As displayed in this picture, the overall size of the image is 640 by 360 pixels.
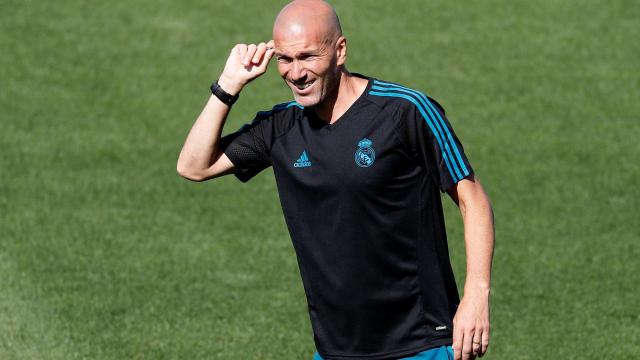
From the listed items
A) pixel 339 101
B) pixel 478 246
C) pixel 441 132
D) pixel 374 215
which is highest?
pixel 339 101

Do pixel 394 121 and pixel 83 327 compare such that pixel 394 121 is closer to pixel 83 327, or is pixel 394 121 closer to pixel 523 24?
pixel 83 327

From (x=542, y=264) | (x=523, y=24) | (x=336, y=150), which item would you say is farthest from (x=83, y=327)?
(x=523, y=24)

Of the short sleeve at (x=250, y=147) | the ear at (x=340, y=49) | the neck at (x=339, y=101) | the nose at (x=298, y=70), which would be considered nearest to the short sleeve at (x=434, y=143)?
the neck at (x=339, y=101)

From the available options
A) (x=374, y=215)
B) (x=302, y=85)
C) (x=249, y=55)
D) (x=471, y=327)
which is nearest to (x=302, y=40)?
(x=302, y=85)

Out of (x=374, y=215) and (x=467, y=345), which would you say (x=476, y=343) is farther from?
(x=374, y=215)

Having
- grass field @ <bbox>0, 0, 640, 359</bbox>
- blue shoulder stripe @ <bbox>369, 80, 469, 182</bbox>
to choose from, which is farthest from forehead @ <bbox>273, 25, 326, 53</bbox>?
grass field @ <bbox>0, 0, 640, 359</bbox>

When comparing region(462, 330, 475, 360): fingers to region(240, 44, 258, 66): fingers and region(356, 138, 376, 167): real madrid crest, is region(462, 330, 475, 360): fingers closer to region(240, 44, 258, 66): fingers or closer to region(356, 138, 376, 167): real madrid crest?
region(356, 138, 376, 167): real madrid crest

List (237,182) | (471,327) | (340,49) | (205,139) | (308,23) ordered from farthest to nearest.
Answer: (237,182) < (205,139) < (340,49) < (308,23) < (471,327)

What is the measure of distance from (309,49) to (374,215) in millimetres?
783

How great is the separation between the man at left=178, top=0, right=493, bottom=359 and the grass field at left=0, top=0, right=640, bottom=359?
3470mm

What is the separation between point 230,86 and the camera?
6.02 metres

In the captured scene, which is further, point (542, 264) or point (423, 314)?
point (542, 264)

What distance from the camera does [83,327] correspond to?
9.70m

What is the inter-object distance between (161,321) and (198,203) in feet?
8.62
